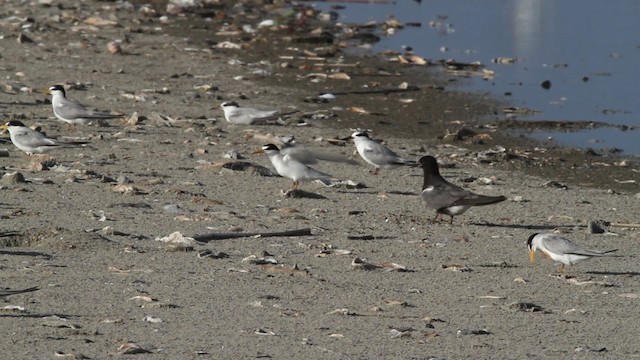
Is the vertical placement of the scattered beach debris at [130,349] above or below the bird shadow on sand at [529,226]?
above

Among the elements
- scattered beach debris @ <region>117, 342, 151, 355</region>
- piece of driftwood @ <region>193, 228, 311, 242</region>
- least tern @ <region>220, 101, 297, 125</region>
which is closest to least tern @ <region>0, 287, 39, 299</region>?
scattered beach debris @ <region>117, 342, 151, 355</region>

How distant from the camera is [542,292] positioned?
7.38 meters

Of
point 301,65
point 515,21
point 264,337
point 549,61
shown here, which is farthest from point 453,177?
point 515,21

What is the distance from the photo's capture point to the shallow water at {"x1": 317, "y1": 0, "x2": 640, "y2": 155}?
14805 millimetres

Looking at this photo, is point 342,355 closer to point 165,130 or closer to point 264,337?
point 264,337

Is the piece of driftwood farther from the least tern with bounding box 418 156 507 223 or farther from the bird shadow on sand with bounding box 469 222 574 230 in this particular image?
the bird shadow on sand with bounding box 469 222 574 230

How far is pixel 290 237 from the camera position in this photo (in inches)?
329

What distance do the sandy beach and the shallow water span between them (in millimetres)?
1025

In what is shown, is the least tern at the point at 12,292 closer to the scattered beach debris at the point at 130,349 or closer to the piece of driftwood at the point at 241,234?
the scattered beach debris at the point at 130,349

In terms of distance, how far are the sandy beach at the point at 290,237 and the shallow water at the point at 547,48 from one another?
1025 millimetres

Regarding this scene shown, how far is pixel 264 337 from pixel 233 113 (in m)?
6.74

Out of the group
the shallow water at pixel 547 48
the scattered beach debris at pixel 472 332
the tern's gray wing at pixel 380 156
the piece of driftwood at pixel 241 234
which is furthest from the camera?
the shallow water at pixel 547 48

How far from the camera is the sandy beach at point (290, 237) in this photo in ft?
20.5

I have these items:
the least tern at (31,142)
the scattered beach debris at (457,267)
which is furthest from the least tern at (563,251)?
the least tern at (31,142)
